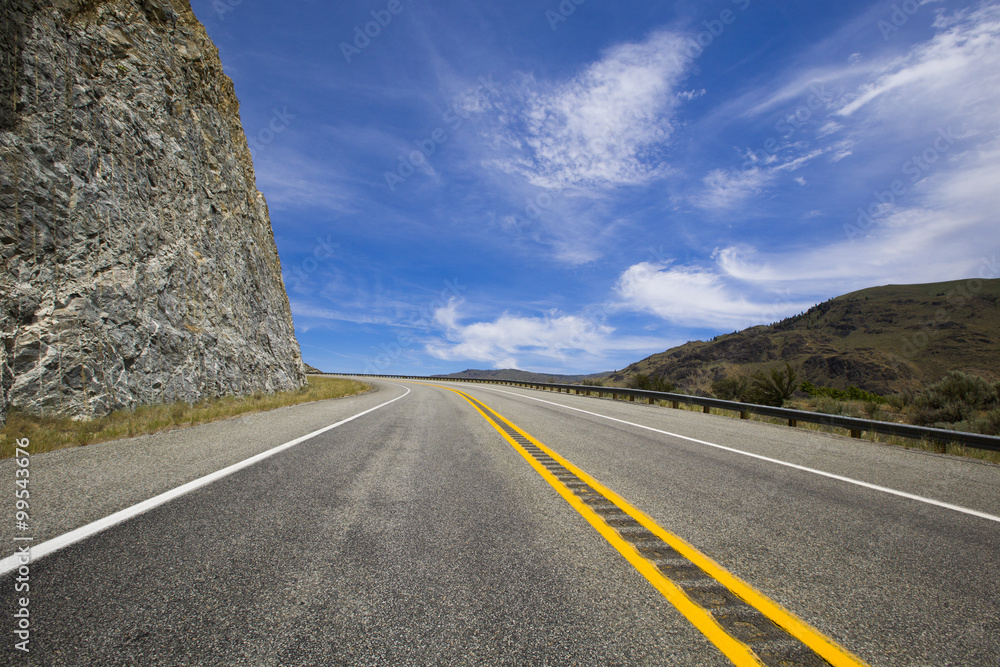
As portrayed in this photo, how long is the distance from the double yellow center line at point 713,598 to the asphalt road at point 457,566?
8cm

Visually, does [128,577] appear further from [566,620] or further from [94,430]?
[94,430]

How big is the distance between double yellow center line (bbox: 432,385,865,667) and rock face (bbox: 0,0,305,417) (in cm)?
1114

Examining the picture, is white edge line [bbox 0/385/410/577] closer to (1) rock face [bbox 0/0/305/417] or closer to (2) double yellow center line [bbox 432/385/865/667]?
(2) double yellow center line [bbox 432/385/865/667]

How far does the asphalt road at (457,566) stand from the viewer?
196 cm

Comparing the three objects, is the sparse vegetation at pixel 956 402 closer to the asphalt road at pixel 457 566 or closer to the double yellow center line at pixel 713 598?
the asphalt road at pixel 457 566

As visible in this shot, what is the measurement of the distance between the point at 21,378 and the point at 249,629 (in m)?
10.4

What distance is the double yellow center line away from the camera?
1.92 meters

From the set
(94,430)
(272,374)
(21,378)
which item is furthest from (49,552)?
(272,374)

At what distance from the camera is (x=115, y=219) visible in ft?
39.5

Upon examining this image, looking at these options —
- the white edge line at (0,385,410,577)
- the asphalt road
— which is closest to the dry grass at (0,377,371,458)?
the asphalt road

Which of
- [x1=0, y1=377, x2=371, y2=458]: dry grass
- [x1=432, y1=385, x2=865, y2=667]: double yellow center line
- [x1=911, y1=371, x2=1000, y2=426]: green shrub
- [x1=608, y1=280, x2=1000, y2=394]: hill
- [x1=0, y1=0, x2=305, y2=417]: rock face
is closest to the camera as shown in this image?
Answer: [x1=432, y1=385, x2=865, y2=667]: double yellow center line

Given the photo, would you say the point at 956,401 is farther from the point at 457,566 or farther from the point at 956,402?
the point at 457,566

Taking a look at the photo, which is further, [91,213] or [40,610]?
[91,213]

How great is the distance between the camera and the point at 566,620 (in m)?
2.18
